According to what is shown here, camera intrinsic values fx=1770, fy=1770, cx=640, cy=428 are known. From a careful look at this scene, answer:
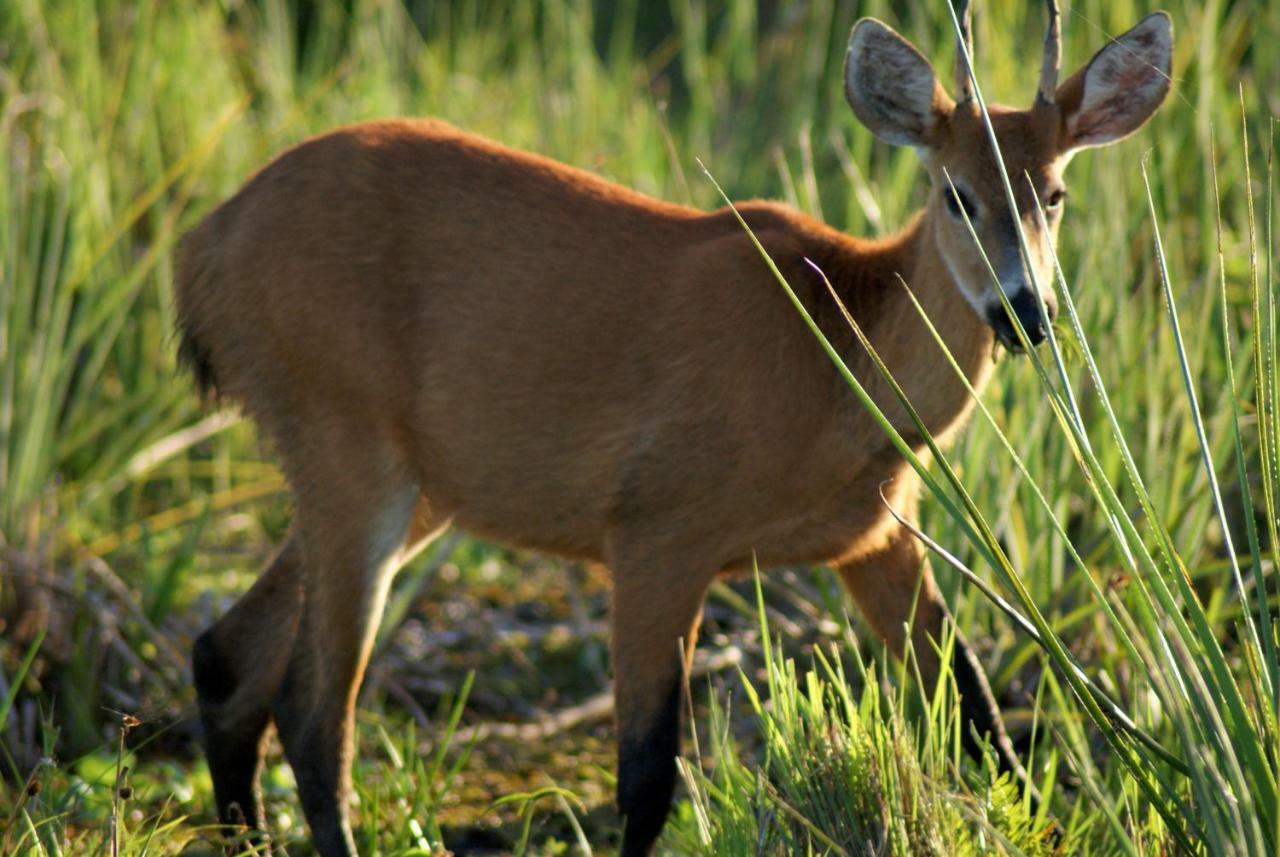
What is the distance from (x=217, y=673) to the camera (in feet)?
14.9

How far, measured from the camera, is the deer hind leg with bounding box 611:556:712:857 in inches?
160

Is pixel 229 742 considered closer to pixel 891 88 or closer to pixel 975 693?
pixel 975 693

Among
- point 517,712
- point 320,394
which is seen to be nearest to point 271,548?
point 517,712

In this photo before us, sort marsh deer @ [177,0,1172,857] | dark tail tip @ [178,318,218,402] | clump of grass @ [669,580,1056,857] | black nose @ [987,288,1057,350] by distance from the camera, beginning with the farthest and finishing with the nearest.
→ dark tail tip @ [178,318,218,402]
marsh deer @ [177,0,1172,857]
black nose @ [987,288,1057,350]
clump of grass @ [669,580,1056,857]

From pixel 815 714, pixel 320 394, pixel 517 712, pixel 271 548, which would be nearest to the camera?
pixel 815 714

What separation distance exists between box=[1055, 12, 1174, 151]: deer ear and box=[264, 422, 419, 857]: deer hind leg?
1.83 m

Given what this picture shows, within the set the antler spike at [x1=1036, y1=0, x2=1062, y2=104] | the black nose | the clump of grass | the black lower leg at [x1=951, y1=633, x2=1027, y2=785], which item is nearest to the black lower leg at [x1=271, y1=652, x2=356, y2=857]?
the clump of grass

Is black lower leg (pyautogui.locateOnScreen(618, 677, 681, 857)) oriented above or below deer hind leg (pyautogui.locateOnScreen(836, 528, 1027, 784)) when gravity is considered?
below

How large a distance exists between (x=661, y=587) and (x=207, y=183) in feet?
11.8

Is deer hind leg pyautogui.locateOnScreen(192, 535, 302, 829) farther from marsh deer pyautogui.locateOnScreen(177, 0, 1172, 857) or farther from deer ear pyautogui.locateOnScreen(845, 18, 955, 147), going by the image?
deer ear pyautogui.locateOnScreen(845, 18, 955, 147)

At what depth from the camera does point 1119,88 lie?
3.93 m

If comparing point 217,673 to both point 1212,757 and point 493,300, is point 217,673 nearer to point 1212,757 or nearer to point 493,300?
point 493,300

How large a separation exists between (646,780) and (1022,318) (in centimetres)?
140

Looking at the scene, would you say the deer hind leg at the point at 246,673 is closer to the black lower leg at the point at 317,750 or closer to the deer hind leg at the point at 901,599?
the black lower leg at the point at 317,750
